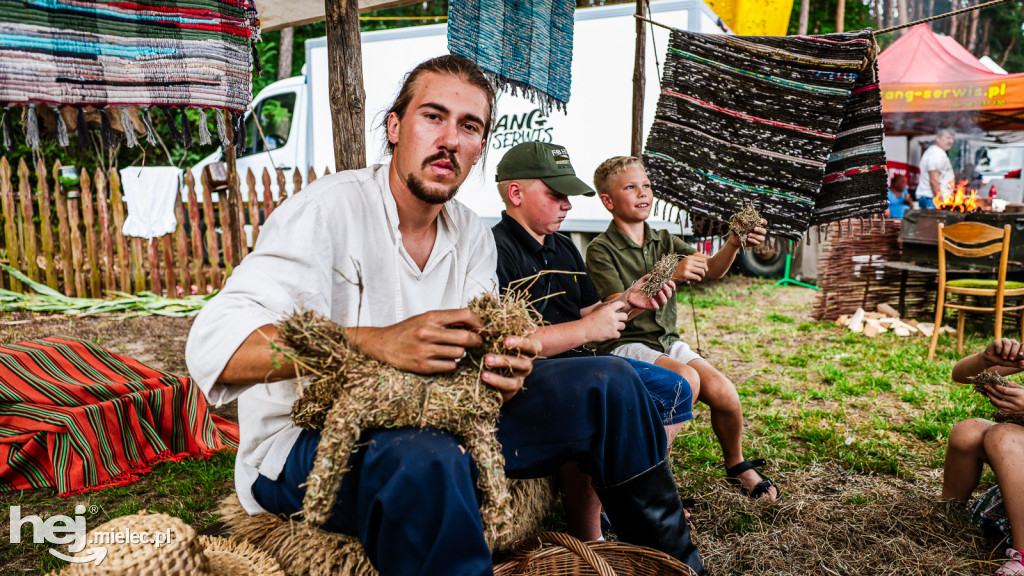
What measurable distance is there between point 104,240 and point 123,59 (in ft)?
18.8

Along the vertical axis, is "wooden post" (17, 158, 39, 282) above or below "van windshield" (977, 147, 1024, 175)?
below

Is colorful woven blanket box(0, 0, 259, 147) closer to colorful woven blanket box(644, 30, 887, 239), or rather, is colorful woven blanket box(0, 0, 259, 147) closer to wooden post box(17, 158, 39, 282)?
colorful woven blanket box(644, 30, 887, 239)

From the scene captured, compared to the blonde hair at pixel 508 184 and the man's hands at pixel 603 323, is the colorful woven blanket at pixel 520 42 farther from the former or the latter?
the man's hands at pixel 603 323

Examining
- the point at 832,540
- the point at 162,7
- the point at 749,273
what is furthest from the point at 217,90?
the point at 749,273

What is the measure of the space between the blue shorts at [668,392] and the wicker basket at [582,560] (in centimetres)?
63

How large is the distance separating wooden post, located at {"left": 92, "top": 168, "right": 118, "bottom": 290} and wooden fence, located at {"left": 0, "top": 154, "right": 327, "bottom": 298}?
10 millimetres

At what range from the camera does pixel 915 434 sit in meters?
3.74

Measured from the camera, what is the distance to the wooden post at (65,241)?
23.0ft

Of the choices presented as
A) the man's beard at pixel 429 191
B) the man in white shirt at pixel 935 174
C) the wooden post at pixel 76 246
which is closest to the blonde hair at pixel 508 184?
the man's beard at pixel 429 191

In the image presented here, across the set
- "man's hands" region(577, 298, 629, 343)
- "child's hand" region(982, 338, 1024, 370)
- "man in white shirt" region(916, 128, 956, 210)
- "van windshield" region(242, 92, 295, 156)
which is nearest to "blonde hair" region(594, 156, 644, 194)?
"man's hands" region(577, 298, 629, 343)

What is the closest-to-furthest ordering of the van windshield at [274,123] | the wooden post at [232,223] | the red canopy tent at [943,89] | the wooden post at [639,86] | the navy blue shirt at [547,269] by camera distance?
the navy blue shirt at [547,269] → the wooden post at [639,86] → the wooden post at [232,223] → the van windshield at [274,123] → the red canopy tent at [943,89]

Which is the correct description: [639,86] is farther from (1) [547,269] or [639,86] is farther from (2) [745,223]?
(1) [547,269]

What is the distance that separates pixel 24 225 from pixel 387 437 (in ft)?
25.3

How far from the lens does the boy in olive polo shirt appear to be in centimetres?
286
